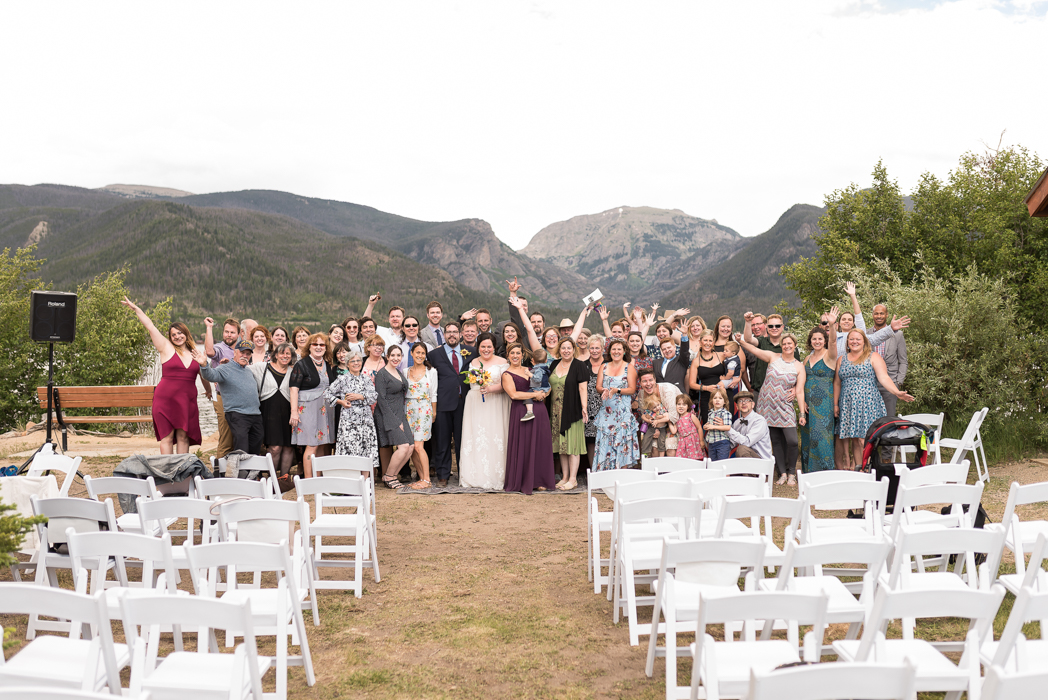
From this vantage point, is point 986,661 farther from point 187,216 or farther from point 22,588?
point 187,216

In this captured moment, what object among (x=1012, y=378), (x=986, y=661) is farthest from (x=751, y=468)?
(x=1012, y=378)

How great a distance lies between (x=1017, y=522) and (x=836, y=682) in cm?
315

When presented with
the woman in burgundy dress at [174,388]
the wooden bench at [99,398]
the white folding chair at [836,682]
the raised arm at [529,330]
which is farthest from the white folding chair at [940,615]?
the wooden bench at [99,398]

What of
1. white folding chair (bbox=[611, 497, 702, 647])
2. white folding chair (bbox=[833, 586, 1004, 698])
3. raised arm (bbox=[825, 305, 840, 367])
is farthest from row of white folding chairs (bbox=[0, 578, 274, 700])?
raised arm (bbox=[825, 305, 840, 367])

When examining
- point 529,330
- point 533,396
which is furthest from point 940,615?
point 529,330

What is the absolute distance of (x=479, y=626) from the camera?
15.2 ft

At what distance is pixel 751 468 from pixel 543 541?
2139 mm

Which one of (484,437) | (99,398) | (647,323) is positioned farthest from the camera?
(99,398)

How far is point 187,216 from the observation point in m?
83.6

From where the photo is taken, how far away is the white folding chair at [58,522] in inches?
174

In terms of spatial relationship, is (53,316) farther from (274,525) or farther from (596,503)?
(596,503)

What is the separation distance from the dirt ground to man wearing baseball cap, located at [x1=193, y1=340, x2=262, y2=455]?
→ 84.4 inches

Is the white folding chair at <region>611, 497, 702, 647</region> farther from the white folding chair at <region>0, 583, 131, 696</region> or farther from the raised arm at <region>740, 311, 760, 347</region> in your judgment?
the raised arm at <region>740, 311, 760, 347</region>

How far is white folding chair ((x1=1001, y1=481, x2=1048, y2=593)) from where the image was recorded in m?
4.11
